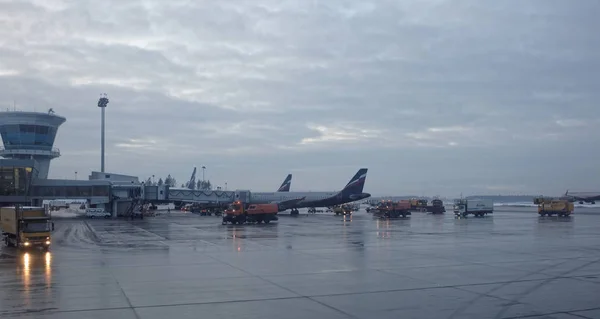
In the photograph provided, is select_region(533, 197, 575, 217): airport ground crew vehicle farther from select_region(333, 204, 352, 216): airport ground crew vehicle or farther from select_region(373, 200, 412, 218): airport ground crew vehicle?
select_region(333, 204, 352, 216): airport ground crew vehicle

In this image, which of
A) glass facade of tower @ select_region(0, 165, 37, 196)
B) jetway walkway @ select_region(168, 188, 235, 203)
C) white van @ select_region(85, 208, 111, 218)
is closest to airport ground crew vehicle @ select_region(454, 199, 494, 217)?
jetway walkway @ select_region(168, 188, 235, 203)

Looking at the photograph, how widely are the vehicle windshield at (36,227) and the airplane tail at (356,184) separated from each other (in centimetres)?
5798

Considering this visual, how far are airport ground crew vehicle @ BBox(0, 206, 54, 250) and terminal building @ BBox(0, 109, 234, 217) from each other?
161ft

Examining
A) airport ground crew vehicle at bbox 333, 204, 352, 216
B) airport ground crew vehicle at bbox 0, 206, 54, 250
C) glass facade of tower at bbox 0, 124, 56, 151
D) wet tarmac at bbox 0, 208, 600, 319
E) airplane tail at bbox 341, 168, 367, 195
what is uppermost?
glass facade of tower at bbox 0, 124, 56, 151

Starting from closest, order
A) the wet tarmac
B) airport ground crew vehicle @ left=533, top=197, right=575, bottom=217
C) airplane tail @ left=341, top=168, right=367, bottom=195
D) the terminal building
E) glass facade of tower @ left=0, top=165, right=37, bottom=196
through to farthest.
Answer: the wet tarmac → airport ground crew vehicle @ left=533, top=197, right=575, bottom=217 → glass facade of tower @ left=0, top=165, right=37, bottom=196 → the terminal building → airplane tail @ left=341, top=168, right=367, bottom=195

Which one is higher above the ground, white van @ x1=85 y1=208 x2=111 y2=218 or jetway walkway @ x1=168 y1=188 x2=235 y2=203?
jetway walkway @ x1=168 y1=188 x2=235 y2=203

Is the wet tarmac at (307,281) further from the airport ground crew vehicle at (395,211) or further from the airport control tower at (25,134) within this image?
the airport control tower at (25,134)

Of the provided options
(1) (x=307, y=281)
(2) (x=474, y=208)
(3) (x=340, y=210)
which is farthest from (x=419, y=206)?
(1) (x=307, y=281)

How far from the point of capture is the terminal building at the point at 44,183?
80125mm

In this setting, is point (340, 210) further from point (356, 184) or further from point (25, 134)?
point (25, 134)

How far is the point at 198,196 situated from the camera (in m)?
97.9

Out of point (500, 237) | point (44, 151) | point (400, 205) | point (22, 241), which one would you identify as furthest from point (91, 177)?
point (500, 237)

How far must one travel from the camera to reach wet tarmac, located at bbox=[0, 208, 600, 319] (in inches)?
568

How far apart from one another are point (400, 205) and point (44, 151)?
193 feet
